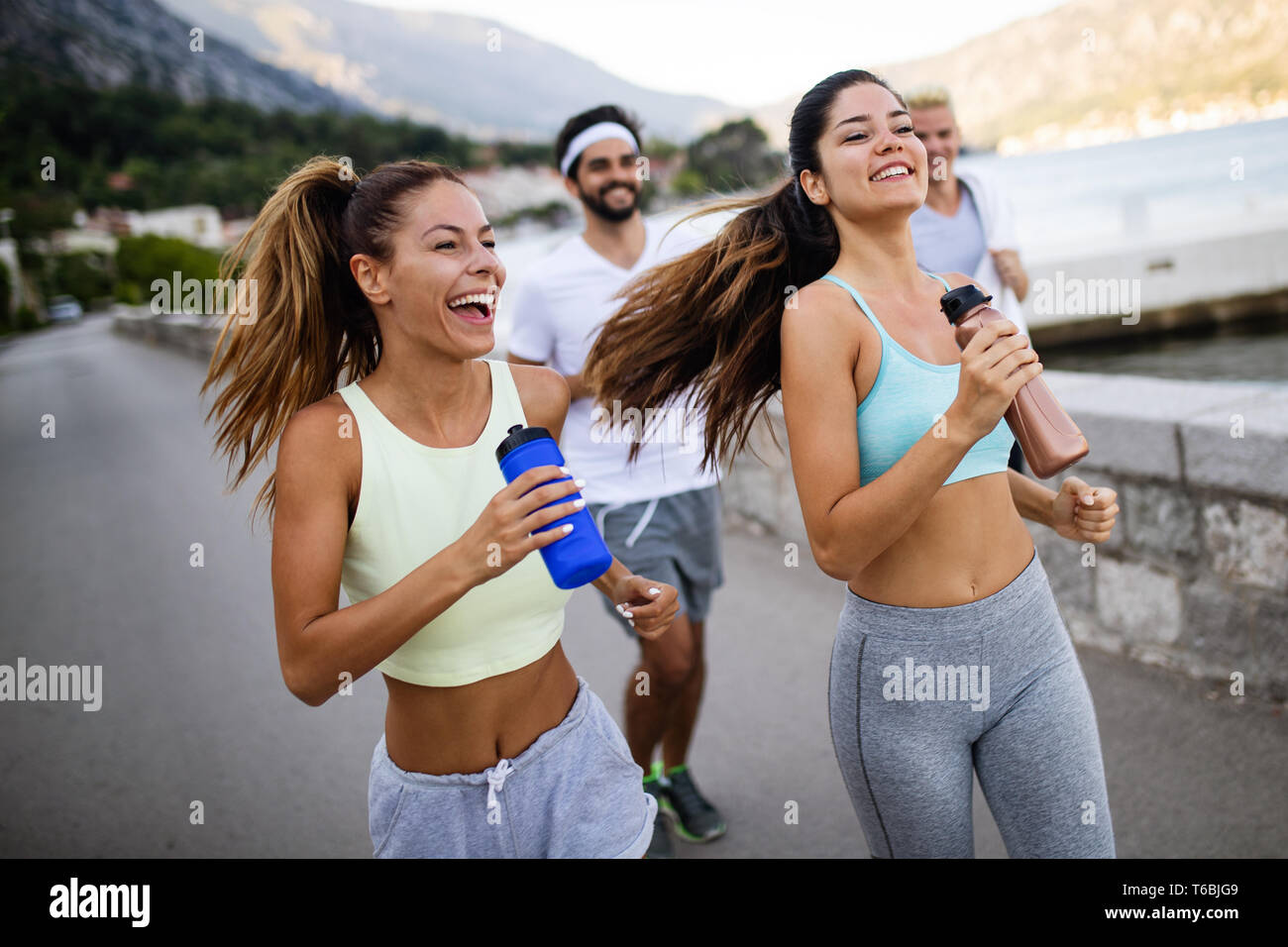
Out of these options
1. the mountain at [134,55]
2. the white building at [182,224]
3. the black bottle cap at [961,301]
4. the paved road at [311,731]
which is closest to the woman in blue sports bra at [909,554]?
the black bottle cap at [961,301]

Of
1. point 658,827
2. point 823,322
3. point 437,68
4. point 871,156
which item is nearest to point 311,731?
point 658,827

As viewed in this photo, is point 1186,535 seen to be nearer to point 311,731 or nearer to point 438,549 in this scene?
point 438,549

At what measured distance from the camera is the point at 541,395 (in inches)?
79.0

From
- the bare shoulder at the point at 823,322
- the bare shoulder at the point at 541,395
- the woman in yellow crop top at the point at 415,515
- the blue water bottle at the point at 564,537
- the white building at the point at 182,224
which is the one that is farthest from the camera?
the white building at the point at 182,224

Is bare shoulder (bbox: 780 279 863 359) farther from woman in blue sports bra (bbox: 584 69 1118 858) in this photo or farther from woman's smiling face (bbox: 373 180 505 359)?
woman's smiling face (bbox: 373 180 505 359)

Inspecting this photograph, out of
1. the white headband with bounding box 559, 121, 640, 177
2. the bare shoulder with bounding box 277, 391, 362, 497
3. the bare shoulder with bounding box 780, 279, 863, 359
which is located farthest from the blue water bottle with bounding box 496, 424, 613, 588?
the white headband with bounding box 559, 121, 640, 177

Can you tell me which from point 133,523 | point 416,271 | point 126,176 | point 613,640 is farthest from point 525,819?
point 126,176

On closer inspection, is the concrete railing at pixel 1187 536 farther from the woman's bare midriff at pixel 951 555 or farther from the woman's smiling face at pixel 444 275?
the woman's smiling face at pixel 444 275

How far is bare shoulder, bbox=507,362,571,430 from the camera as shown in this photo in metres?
1.98

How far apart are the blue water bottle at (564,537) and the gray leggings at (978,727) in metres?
0.66

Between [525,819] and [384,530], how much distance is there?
613mm

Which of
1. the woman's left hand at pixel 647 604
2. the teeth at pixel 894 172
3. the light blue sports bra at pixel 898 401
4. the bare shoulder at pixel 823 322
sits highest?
the teeth at pixel 894 172

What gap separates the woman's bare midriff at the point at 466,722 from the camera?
1.81 metres

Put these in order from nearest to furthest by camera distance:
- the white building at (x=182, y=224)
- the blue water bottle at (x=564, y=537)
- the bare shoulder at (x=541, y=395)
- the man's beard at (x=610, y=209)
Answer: the blue water bottle at (x=564, y=537), the bare shoulder at (x=541, y=395), the man's beard at (x=610, y=209), the white building at (x=182, y=224)
